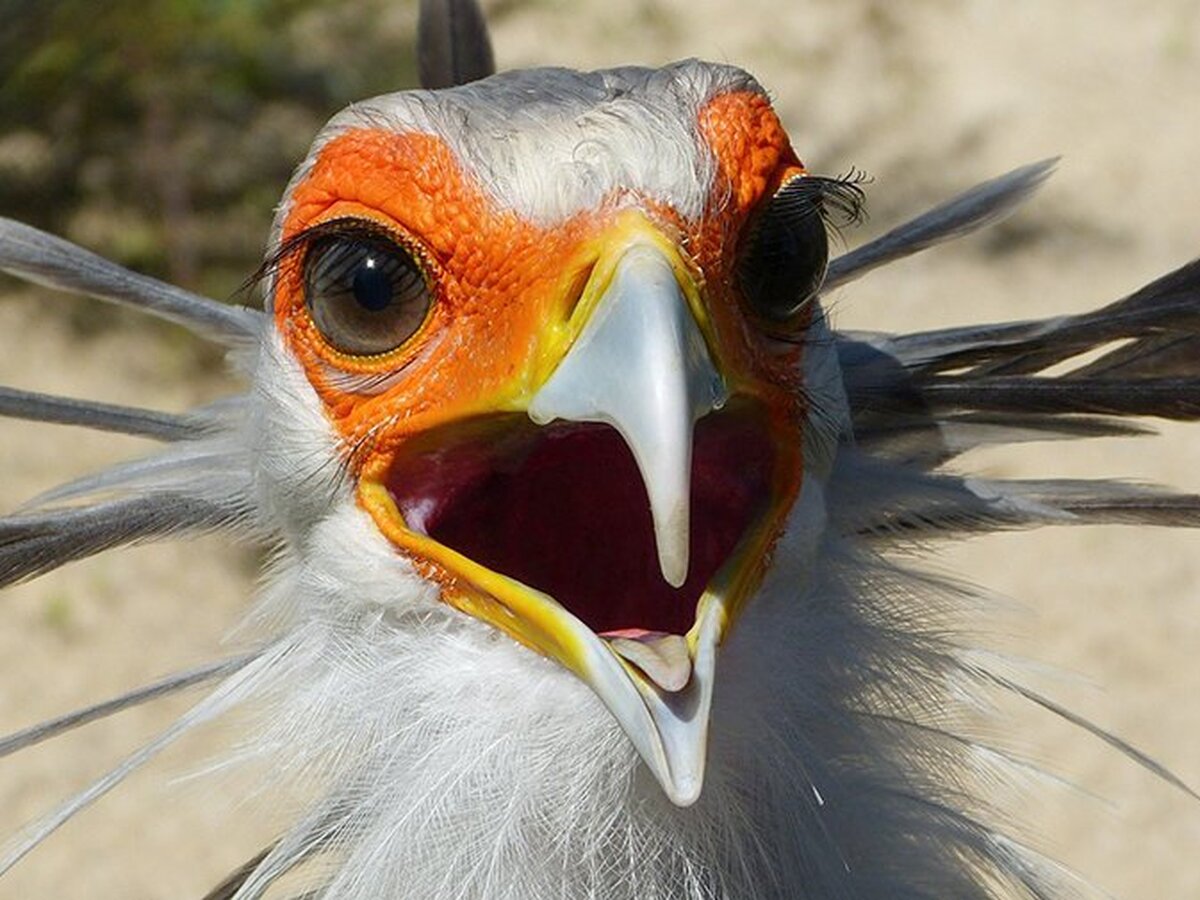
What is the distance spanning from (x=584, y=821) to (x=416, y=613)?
20cm

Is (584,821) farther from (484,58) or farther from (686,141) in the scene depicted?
(484,58)

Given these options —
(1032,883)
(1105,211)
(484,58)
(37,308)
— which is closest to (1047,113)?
(1105,211)

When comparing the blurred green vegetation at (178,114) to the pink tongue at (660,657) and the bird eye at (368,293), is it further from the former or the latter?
the pink tongue at (660,657)

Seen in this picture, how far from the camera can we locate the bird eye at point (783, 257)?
1377mm

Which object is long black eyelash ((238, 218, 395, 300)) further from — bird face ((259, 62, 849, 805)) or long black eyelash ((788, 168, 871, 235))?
long black eyelash ((788, 168, 871, 235))

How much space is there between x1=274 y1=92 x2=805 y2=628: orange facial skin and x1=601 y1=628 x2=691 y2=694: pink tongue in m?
0.10

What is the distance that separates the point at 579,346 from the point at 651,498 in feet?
0.47

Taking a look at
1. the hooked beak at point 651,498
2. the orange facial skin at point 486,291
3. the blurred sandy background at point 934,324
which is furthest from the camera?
the blurred sandy background at point 934,324

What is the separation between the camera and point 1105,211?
4828 mm

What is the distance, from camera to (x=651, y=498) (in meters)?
1.12

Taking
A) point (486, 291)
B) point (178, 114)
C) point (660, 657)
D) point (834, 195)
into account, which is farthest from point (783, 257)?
point (178, 114)

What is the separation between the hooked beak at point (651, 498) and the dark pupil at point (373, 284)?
12 centimetres

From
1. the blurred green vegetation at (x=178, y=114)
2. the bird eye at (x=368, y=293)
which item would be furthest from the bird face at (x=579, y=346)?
the blurred green vegetation at (x=178, y=114)

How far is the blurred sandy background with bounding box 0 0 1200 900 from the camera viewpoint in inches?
133
